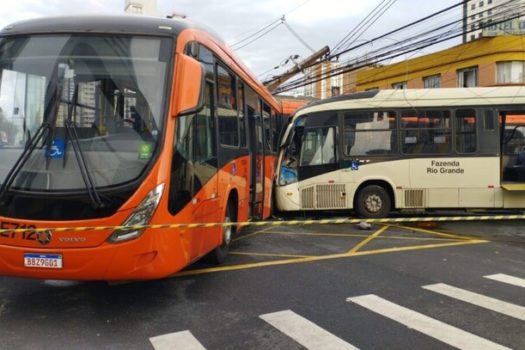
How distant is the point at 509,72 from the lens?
2769 cm

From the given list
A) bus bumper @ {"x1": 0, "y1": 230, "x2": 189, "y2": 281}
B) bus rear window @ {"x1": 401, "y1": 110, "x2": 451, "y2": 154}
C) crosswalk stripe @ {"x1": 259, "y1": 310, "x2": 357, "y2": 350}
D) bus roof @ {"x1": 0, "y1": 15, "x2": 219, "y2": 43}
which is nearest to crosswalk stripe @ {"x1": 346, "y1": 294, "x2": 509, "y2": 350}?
crosswalk stripe @ {"x1": 259, "y1": 310, "x2": 357, "y2": 350}

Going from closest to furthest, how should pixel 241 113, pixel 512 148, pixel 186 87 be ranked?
pixel 186 87
pixel 241 113
pixel 512 148

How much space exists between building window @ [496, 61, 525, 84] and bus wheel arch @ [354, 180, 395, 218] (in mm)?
18752

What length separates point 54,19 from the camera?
5.56m

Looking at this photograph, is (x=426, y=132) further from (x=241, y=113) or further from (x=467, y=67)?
(x=467, y=67)

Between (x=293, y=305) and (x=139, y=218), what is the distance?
199 centimetres

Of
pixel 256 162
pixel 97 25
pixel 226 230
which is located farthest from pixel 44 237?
pixel 256 162

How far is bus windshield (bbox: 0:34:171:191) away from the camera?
496 cm

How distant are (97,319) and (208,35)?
144 inches

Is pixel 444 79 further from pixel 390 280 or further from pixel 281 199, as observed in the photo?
pixel 390 280

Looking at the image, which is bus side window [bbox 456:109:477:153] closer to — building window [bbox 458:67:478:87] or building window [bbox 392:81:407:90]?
building window [bbox 458:67:478:87]

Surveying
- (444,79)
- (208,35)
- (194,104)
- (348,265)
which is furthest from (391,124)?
(444,79)

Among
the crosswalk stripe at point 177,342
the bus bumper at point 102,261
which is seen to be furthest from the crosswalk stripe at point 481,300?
the bus bumper at point 102,261

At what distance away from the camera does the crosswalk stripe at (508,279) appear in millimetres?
6770
